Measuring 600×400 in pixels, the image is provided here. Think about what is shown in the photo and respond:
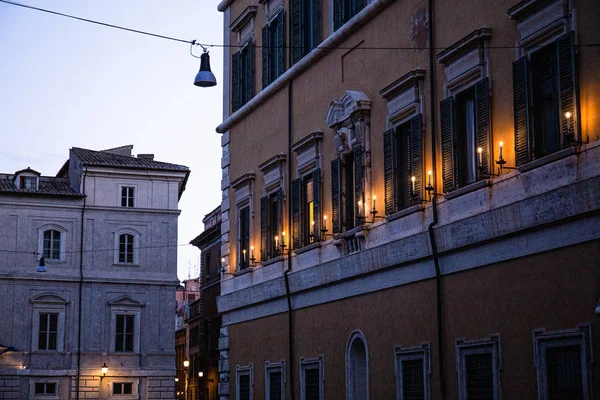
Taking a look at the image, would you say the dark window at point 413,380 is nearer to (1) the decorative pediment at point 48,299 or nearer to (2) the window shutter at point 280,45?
(2) the window shutter at point 280,45

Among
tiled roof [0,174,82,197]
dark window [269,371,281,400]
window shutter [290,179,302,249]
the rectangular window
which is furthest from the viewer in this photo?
the rectangular window

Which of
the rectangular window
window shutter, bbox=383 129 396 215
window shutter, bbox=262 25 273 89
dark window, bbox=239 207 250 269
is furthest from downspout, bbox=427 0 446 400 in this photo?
the rectangular window

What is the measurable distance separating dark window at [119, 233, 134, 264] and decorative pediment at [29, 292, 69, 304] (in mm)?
3180

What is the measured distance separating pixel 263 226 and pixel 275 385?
11.2 feet

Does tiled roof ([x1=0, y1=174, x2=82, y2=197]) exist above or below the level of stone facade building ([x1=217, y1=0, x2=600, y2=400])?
above

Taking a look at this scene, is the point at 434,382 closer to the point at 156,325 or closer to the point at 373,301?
the point at 373,301

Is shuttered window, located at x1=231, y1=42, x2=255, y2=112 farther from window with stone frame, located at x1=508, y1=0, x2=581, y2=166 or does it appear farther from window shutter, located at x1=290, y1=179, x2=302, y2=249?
window with stone frame, located at x1=508, y1=0, x2=581, y2=166

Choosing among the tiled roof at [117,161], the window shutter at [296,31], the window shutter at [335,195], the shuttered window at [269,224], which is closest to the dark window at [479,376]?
the window shutter at [335,195]

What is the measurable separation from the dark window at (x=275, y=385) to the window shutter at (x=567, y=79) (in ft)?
36.5

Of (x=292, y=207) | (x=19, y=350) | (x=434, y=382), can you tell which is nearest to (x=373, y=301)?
(x=434, y=382)

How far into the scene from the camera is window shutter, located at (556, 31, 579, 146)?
1296 cm

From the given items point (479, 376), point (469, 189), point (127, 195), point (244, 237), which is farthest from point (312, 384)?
point (127, 195)

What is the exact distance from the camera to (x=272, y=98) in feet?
78.7

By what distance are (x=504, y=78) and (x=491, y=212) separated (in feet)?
5.90
